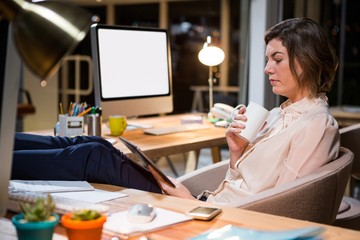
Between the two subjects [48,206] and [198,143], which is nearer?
[48,206]

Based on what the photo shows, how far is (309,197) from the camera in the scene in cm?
171

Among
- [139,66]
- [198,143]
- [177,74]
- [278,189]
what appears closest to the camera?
[278,189]

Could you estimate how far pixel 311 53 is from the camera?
1.95 m

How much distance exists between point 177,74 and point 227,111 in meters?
4.84

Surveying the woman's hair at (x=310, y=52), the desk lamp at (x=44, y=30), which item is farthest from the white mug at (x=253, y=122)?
the desk lamp at (x=44, y=30)

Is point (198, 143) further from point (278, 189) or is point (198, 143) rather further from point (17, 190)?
point (17, 190)

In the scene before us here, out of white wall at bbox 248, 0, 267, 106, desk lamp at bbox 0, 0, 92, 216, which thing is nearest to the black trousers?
desk lamp at bbox 0, 0, 92, 216

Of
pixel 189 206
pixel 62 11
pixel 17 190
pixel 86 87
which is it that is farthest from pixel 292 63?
pixel 86 87

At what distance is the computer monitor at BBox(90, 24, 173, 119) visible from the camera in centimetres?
294

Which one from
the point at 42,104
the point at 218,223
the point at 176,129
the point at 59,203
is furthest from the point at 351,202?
the point at 42,104

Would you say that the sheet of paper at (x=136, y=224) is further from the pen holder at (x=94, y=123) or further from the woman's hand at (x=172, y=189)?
the pen holder at (x=94, y=123)

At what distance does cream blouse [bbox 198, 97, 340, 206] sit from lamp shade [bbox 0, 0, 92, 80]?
94 centimetres

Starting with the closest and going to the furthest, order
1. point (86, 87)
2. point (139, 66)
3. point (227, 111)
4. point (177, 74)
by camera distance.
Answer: point (139, 66), point (227, 111), point (177, 74), point (86, 87)

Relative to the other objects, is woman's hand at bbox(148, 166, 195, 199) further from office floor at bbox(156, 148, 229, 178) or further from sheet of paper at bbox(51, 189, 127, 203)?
office floor at bbox(156, 148, 229, 178)
